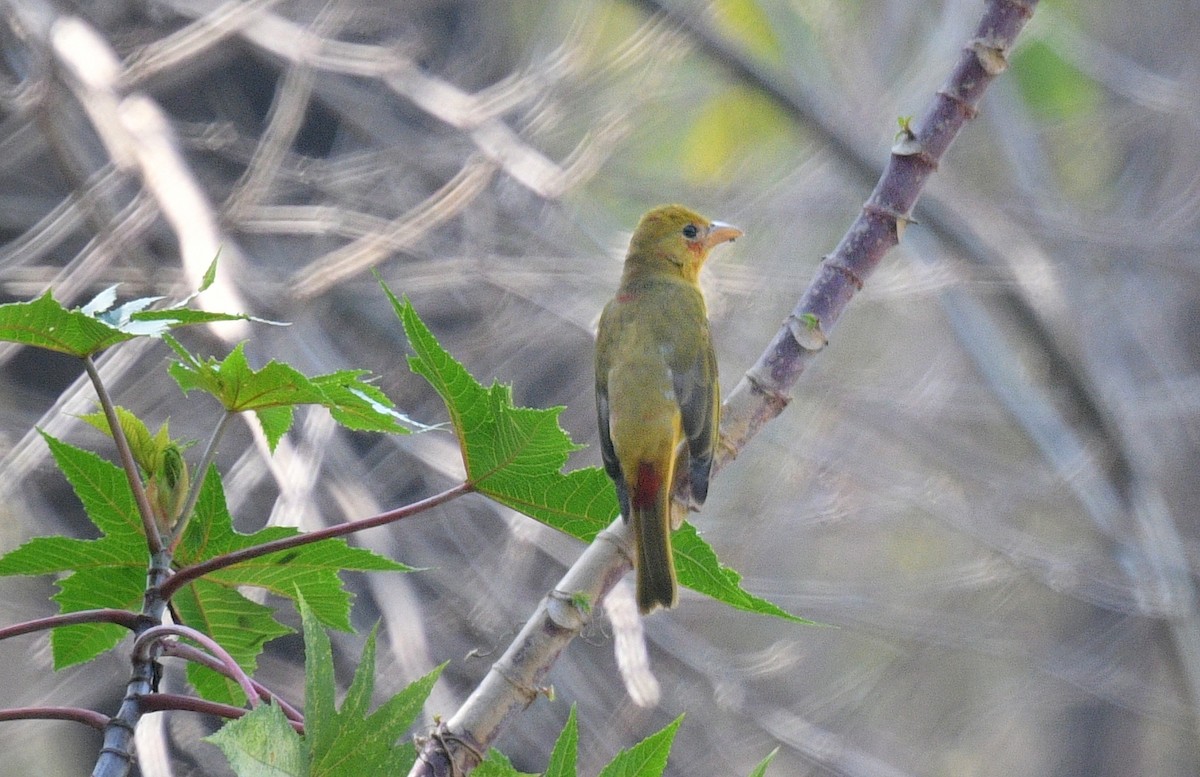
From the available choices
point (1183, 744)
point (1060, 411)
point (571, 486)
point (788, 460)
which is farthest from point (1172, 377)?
point (571, 486)

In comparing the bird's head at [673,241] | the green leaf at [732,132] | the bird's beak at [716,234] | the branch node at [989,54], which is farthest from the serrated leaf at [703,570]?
the green leaf at [732,132]

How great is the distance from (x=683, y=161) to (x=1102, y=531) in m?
2.69

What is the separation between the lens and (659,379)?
2.64 m

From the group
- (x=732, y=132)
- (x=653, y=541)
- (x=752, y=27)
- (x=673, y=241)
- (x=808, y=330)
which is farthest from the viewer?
(x=752, y=27)

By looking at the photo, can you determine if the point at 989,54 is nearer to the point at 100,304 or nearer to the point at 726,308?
the point at 100,304

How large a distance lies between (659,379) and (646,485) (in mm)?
365

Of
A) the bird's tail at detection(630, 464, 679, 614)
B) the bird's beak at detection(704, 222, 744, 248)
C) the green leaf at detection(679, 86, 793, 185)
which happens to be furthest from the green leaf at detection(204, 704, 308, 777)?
the green leaf at detection(679, 86, 793, 185)

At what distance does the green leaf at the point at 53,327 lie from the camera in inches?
48.4

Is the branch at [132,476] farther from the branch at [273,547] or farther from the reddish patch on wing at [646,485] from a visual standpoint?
the reddish patch on wing at [646,485]

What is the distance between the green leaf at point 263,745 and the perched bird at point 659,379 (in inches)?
36.0

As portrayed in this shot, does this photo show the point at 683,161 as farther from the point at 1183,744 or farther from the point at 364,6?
the point at 1183,744

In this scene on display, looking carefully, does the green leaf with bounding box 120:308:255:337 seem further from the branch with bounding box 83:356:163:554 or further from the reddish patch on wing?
the reddish patch on wing

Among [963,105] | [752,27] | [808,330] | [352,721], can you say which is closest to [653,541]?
[808,330]

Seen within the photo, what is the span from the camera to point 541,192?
14.6 ft
